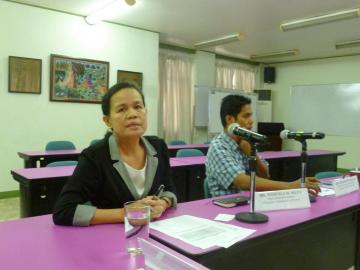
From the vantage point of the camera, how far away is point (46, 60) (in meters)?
5.08

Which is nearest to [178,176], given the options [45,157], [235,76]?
[45,157]

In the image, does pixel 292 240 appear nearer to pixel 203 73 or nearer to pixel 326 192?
pixel 326 192

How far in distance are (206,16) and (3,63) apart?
3050 mm

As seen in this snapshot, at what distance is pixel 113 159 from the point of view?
55.5 inches

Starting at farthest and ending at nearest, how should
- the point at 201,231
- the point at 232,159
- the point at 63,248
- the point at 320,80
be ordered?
the point at 320,80, the point at 232,159, the point at 201,231, the point at 63,248

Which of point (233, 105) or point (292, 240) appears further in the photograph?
point (233, 105)

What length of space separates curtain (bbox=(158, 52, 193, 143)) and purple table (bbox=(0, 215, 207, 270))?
18.8ft

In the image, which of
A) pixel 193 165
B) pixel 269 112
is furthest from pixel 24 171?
pixel 269 112

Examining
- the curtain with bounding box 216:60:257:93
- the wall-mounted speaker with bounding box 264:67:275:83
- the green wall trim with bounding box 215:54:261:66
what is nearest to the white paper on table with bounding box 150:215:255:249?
the curtain with bounding box 216:60:257:93

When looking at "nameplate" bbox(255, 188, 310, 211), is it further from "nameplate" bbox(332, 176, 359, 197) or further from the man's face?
the man's face

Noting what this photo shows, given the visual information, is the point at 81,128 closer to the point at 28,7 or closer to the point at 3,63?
the point at 3,63

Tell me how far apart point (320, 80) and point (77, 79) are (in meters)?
5.91

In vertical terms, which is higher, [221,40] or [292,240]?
[221,40]

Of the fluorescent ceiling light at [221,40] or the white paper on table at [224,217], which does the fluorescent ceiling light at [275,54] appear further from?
the white paper on table at [224,217]
